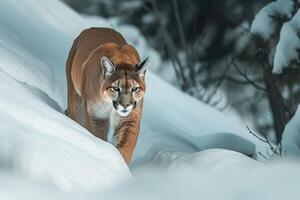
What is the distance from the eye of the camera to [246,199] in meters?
4.68

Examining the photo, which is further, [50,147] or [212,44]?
[212,44]

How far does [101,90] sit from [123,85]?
0.76 feet

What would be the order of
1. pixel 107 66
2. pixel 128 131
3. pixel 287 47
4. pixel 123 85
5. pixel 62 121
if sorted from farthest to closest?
pixel 287 47 < pixel 128 131 < pixel 107 66 < pixel 123 85 < pixel 62 121

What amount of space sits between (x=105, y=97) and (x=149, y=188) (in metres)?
2.69

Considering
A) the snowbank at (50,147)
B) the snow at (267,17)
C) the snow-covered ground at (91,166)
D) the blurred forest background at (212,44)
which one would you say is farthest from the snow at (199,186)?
the blurred forest background at (212,44)

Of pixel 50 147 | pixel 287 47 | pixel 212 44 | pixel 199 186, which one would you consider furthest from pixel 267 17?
pixel 212 44

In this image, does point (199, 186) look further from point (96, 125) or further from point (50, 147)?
point (96, 125)

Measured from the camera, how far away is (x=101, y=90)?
302 inches

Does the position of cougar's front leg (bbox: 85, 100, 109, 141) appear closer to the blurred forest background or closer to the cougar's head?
the cougar's head

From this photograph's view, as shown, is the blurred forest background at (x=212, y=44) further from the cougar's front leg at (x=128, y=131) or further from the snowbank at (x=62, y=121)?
the cougar's front leg at (x=128, y=131)

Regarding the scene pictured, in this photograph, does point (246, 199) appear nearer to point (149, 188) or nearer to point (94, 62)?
point (149, 188)

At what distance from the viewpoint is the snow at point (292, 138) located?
742cm

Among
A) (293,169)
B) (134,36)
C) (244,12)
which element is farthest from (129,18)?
(293,169)

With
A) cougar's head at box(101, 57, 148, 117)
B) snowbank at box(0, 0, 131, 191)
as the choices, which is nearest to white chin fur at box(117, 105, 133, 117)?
cougar's head at box(101, 57, 148, 117)
